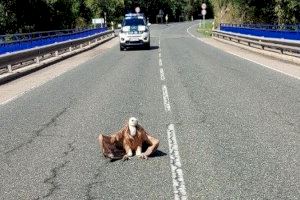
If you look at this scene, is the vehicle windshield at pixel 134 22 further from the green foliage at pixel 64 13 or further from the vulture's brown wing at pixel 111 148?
the vulture's brown wing at pixel 111 148

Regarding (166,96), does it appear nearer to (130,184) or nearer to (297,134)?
(297,134)

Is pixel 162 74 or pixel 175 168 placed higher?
pixel 175 168

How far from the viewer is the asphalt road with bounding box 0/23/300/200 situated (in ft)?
17.7

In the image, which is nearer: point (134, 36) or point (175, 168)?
point (175, 168)

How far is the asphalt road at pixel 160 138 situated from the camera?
5.39 m

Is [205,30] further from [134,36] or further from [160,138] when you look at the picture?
[160,138]

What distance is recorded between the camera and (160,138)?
769 centimetres

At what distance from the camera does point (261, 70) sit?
17531mm

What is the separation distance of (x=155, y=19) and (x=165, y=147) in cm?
12739

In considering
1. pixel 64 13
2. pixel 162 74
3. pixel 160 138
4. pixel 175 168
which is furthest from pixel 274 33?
pixel 64 13

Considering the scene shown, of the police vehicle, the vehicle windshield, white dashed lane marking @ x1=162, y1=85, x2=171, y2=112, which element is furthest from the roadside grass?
white dashed lane marking @ x1=162, y1=85, x2=171, y2=112

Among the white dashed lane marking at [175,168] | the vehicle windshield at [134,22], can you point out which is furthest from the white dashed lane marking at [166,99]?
the vehicle windshield at [134,22]

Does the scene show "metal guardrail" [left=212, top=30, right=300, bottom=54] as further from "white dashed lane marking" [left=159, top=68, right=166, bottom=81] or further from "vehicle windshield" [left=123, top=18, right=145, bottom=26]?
"vehicle windshield" [left=123, top=18, right=145, bottom=26]

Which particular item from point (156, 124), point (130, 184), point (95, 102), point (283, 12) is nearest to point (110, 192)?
point (130, 184)
